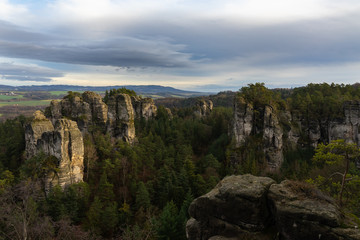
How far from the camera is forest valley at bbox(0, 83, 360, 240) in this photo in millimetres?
25094

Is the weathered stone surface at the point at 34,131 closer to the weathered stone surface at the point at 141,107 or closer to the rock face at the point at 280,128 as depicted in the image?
the weathered stone surface at the point at 141,107

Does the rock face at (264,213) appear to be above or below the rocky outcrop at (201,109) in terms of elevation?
below

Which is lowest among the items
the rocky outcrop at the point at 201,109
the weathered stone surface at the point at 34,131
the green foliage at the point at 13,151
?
the green foliage at the point at 13,151

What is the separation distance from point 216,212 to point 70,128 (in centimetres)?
3230

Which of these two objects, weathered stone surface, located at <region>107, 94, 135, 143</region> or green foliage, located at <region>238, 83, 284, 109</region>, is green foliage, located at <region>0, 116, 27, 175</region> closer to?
weathered stone surface, located at <region>107, 94, 135, 143</region>

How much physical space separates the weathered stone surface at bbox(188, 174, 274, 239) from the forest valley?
18.1 feet

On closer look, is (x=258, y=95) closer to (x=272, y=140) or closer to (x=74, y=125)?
(x=272, y=140)

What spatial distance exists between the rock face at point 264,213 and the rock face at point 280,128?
43.5 metres

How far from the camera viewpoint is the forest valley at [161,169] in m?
25.1

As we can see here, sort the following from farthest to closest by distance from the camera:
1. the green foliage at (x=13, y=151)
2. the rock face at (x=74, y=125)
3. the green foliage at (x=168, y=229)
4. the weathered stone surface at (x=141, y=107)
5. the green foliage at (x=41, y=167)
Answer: the weathered stone surface at (x=141, y=107) → the green foliage at (x=13, y=151) → the rock face at (x=74, y=125) → the green foliage at (x=41, y=167) → the green foliage at (x=168, y=229)

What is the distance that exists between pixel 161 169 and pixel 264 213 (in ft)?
98.2

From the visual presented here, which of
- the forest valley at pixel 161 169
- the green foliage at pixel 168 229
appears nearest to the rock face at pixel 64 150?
the forest valley at pixel 161 169

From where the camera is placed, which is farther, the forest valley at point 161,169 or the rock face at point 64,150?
the rock face at point 64,150

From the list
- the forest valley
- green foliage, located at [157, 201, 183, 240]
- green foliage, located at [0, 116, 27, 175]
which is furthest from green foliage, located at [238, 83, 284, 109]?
green foliage, located at [0, 116, 27, 175]
